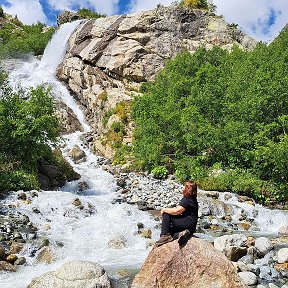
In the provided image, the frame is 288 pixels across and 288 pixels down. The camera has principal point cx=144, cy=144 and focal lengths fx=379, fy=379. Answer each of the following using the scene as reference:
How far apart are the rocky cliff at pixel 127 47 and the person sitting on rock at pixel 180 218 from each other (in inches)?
1173

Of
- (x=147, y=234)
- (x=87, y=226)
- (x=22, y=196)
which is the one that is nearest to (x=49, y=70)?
(x=22, y=196)

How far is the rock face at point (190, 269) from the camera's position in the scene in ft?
27.8

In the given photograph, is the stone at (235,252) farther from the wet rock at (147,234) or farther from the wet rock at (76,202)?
the wet rock at (76,202)

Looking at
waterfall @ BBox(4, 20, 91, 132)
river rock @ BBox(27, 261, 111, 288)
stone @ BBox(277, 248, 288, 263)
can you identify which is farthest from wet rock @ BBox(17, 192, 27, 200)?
waterfall @ BBox(4, 20, 91, 132)

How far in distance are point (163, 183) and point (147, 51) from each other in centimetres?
2339

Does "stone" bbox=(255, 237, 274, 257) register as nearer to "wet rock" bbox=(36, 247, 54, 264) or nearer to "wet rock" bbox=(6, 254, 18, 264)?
"wet rock" bbox=(36, 247, 54, 264)

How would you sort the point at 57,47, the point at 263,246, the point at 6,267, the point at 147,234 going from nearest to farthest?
1. the point at 6,267
2. the point at 263,246
3. the point at 147,234
4. the point at 57,47

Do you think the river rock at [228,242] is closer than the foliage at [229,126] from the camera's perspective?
Yes

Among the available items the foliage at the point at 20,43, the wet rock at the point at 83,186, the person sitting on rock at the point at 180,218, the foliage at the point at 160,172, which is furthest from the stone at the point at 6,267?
the foliage at the point at 20,43

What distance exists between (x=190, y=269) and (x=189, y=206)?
4.79 feet

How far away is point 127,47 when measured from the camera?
44594 millimetres

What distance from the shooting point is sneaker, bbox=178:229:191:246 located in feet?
28.5

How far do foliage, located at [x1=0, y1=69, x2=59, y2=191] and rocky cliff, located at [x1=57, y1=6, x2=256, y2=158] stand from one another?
15.3 meters

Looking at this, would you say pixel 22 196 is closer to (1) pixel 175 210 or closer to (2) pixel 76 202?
(2) pixel 76 202
